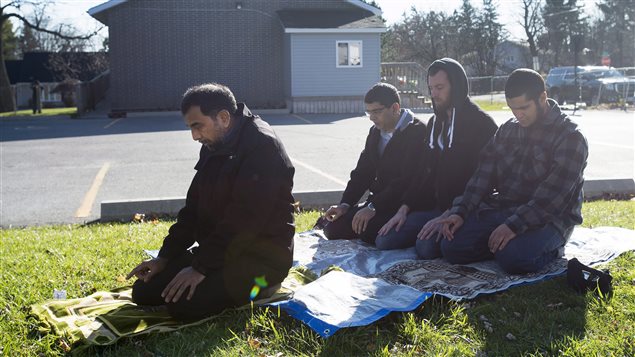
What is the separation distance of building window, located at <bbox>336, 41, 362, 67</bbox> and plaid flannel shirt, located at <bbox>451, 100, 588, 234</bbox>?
24.1 metres

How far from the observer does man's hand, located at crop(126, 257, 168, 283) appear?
4090 mm

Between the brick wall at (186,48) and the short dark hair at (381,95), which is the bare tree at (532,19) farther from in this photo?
the short dark hair at (381,95)

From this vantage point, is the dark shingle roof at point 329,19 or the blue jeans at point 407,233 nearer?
the blue jeans at point 407,233

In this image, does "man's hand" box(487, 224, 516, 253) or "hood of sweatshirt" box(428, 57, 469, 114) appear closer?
"man's hand" box(487, 224, 516, 253)

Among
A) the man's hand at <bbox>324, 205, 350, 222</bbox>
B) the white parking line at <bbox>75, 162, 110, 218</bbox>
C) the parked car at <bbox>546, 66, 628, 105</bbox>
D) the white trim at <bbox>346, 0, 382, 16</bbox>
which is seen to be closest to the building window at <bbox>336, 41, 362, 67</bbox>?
the white trim at <bbox>346, 0, 382, 16</bbox>

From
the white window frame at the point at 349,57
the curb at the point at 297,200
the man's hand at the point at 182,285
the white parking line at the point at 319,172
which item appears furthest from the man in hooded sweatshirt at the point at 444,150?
the white window frame at the point at 349,57

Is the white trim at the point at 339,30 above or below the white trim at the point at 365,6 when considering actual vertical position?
below

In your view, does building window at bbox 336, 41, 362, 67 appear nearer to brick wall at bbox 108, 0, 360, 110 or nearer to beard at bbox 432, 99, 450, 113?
brick wall at bbox 108, 0, 360, 110

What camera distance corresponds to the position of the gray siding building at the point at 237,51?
28406 millimetres

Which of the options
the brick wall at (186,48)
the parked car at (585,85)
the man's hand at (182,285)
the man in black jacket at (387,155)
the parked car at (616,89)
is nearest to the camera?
the man's hand at (182,285)

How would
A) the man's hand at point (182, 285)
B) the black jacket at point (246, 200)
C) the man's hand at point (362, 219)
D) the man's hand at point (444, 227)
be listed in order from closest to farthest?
1. the man's hand at point (182, 285)
2. the black jacket at point (246, 200)
3. the man's hand at point (444, 227)
4. the man's hand at point (362, 219)

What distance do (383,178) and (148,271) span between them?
8.16 feet

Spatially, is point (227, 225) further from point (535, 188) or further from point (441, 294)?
point (535, 188)

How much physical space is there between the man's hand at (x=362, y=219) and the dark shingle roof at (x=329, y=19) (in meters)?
23.3
